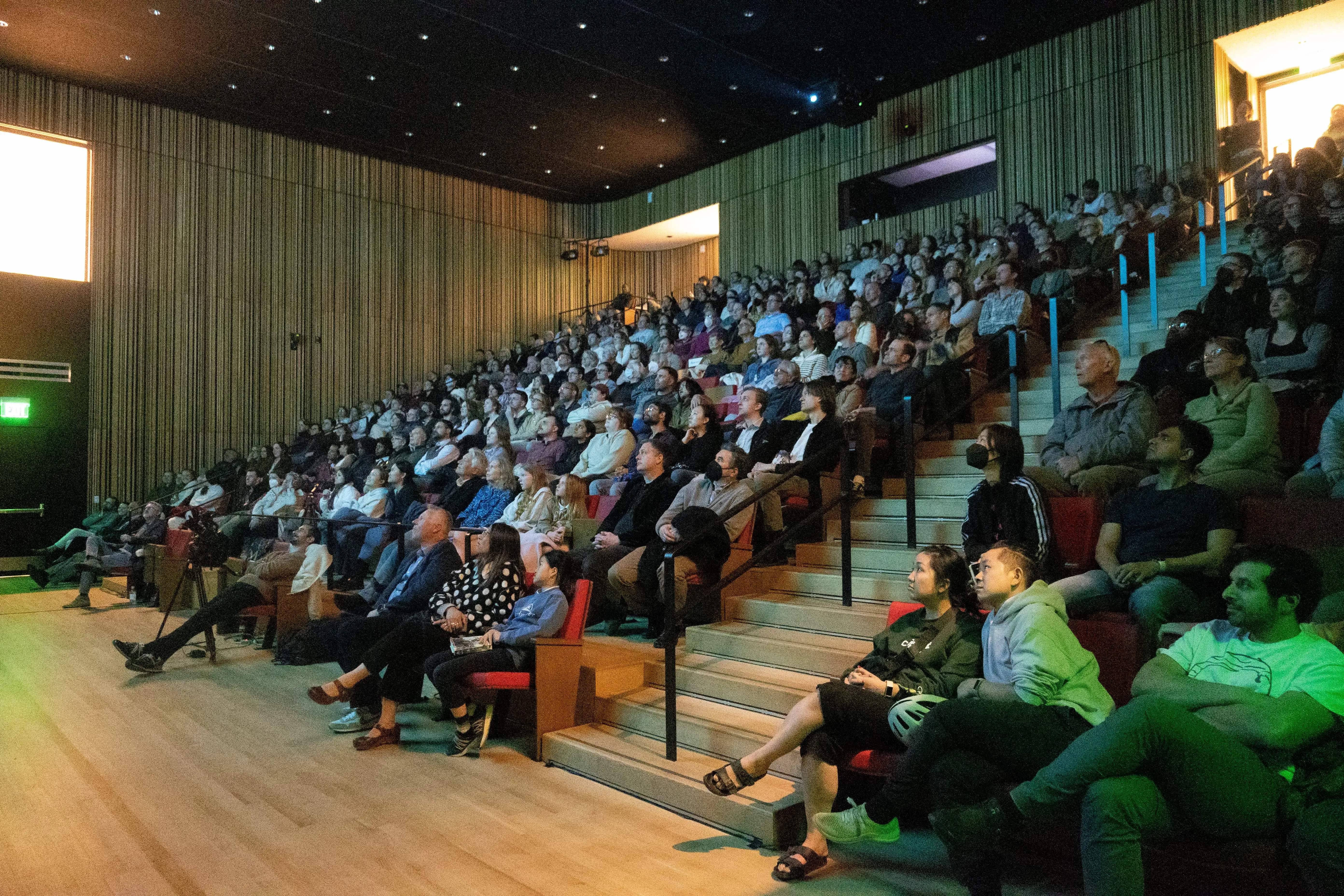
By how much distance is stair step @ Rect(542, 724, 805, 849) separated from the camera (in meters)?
2.62

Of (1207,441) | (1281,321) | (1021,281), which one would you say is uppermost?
(1021,281)

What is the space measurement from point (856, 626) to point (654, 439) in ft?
6.07

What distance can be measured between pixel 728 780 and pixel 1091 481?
1961 millimetres

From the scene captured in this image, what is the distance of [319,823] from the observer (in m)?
2.80

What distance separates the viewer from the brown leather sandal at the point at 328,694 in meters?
3.77

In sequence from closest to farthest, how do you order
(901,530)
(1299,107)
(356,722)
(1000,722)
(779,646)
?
(1000,722), (779,646), (356,722), (901,530), (1299,107)

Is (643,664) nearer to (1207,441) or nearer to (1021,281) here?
(1207,441)

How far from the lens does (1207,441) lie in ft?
9.64

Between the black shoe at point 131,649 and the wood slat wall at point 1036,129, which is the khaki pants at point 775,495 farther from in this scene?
the wood slat wall at point 1036,129

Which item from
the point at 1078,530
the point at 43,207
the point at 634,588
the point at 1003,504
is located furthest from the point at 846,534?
the point at 43,207

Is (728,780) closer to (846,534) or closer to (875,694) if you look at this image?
(875,694)

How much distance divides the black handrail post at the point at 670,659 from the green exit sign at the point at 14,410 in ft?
32.0

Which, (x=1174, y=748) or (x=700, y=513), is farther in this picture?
(x=700, y=513)

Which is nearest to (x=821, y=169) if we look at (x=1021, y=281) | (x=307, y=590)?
(x=1021, y=281)
